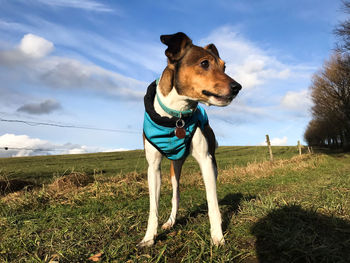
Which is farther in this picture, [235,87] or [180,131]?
[180,131]

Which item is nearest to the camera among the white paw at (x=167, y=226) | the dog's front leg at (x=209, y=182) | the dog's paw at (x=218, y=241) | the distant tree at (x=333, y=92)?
the dog's paw at (x=218, y=241)

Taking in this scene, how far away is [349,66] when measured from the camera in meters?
28.8

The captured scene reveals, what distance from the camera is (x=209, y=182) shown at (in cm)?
335

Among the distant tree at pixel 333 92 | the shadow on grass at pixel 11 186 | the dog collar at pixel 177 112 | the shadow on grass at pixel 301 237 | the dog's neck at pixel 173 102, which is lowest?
the shadow on grass at pixel 301 237

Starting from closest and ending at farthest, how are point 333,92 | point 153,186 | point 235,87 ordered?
point 235,87 < point 153,186 < point 333,92

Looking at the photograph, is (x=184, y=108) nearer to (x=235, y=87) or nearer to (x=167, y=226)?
(x=235, y=87)

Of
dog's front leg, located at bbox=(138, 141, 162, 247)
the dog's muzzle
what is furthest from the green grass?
the dog's muzzle

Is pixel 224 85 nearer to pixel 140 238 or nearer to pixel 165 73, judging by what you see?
pixel 165 73

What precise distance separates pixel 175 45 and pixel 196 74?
569mm

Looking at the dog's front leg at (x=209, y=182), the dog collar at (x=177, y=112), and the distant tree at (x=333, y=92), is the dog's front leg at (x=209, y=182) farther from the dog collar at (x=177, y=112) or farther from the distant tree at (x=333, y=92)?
the distant tree at (x=333, y=92)

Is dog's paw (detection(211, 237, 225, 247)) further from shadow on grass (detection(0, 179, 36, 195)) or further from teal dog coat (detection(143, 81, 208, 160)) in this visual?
shadow on grass (detection(0, 179, 36, 195))

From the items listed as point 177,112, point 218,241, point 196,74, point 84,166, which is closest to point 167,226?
point 218,241

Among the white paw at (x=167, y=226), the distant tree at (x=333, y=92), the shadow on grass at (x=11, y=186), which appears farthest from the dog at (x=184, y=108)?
the distant tree at (x=333, y=92)

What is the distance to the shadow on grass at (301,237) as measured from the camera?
2.73 meters
